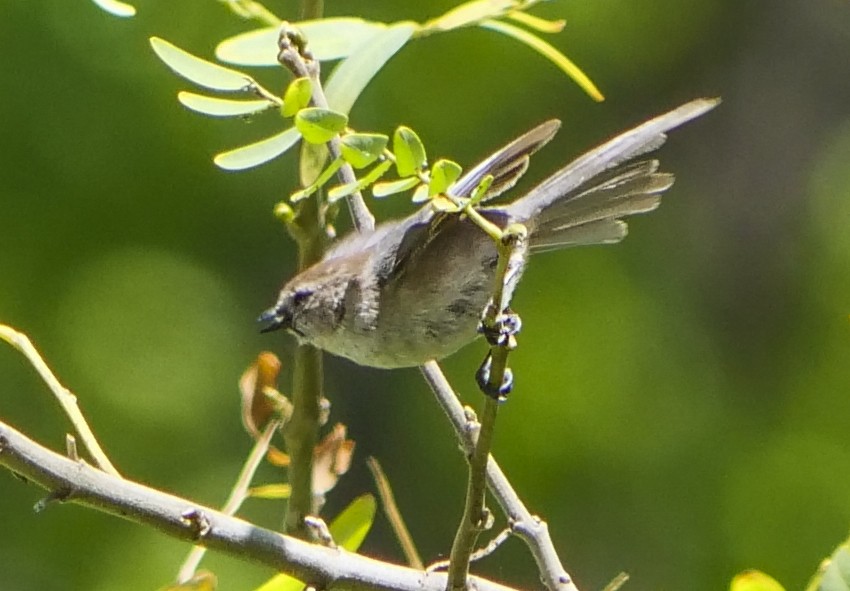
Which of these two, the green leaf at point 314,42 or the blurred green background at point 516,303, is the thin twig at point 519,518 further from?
the blurred green background at point 516,303

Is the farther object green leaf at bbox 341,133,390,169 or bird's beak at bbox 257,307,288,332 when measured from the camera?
bird's beak at bbox 257,307,288,332

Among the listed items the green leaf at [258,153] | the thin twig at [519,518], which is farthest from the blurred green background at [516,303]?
the green leaf at [258,153]

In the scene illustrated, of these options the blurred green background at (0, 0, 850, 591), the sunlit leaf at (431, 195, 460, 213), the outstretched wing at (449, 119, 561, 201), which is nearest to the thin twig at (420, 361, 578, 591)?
the outstretched wing at (449, 119, 561, 201)

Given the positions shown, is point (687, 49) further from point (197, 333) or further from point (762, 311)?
point (197, 333)

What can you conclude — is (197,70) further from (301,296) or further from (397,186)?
(301,296)

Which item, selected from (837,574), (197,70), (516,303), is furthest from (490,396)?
(516,303)

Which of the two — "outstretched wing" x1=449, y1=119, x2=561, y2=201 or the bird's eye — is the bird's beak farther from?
"outstretched wing" x1=449, y1=119, x2=561, y2=201
